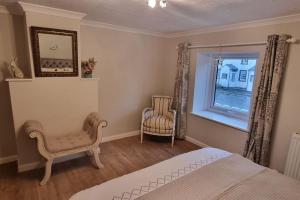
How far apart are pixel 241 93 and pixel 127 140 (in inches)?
90.4

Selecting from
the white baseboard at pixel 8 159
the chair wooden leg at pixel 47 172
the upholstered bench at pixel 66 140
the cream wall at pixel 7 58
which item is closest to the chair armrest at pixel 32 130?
the upholstered bench at pixel 66 140

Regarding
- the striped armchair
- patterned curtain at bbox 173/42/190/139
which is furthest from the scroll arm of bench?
patterned curtain at bbox 173/42/190/139

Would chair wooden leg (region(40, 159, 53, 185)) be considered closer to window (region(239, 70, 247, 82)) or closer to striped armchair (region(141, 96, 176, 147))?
striped armchair (region(141, 96, 176, 147))

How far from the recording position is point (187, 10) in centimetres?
223

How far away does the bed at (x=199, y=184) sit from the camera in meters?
1.33

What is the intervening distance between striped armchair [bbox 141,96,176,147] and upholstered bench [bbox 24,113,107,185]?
3.54 feet

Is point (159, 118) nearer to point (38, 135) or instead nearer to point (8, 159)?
point (38, 135)

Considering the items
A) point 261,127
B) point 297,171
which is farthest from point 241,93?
point 297,171

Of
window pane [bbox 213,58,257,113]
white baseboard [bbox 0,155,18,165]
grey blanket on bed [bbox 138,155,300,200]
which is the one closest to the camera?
grey blanket on bed [bbox 138,155,300,200]

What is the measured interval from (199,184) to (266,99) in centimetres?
165

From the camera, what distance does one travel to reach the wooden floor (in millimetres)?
2164

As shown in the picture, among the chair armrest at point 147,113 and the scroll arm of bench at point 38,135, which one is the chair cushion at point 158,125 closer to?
the chair armrest at point 147,113

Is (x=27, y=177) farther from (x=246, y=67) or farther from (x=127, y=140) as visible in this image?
(x=246, y=67)

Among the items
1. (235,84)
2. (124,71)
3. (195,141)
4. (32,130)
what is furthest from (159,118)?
(32,130)
